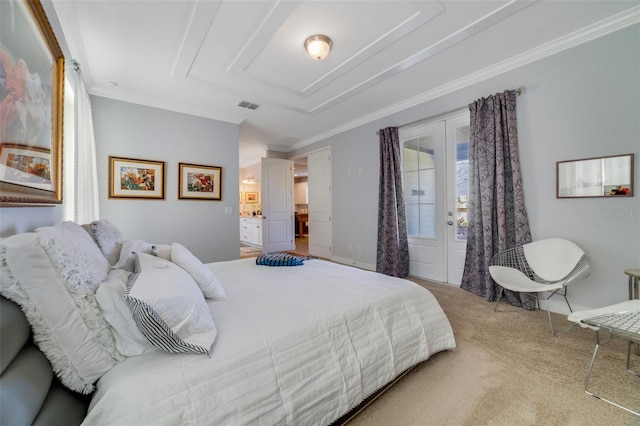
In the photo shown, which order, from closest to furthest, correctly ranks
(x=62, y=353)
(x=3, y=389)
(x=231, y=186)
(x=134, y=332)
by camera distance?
1. (x=3, y=389)
2. (x=62, y=353)
3. (x=134, y=332)
4. (x=231, y=186)

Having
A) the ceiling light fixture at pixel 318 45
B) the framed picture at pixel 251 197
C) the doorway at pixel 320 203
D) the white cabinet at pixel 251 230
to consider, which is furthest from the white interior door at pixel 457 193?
the framed picture at pixel 251 197

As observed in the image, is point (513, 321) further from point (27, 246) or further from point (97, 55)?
point (97, 55)

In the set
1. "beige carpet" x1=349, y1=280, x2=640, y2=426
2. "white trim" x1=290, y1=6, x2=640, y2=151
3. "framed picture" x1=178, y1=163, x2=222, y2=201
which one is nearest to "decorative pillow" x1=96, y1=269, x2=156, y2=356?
"beige carpet" x1=349, y1=280, x2=640, y2=426

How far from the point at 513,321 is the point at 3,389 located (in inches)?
126

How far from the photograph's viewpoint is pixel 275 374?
41.1 inches

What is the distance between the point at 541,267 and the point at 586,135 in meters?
1.32

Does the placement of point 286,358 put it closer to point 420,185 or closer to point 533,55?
point 420,185

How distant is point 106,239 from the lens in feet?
5.51

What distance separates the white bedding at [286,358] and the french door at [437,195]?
1.99 metres

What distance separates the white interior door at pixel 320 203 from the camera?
5.51 m

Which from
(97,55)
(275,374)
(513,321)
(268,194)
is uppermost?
(97,55)

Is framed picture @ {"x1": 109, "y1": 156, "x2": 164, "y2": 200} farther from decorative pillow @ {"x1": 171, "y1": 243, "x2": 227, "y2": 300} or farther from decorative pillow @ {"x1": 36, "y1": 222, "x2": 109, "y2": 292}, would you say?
decorative pillow @ {"x1": 36, "y1": 222, "x2": 109, "y2": 292}

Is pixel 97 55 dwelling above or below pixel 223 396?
above

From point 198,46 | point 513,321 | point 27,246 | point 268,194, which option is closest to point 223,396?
point 27,246
